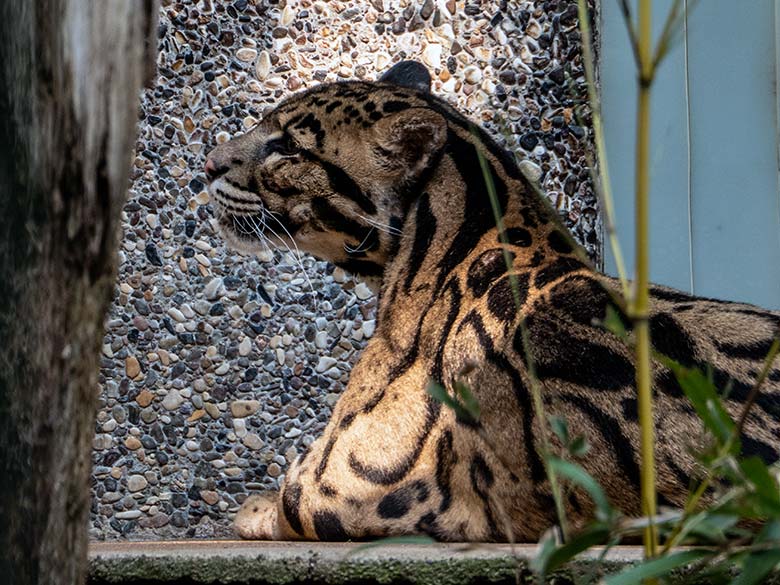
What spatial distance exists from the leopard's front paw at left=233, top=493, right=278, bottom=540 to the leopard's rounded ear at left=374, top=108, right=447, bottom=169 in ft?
3.19

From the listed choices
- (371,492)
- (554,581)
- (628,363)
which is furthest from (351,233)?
(554,581)

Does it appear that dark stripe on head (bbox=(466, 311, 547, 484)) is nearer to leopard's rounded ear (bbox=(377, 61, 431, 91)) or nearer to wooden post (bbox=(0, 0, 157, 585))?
leopard's rounded ear (bbox=(377, 61, 431, 91))

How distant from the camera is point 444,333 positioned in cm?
285

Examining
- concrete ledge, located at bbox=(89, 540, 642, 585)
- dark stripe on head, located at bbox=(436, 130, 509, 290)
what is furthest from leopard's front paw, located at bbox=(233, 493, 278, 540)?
concrete ledge, located at bbox=(89, 540, 642, 585)

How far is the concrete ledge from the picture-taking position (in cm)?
197

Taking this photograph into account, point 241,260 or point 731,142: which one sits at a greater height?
point 731,142

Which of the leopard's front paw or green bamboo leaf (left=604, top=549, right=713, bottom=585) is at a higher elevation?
green bamboo leaf (left=604, top=549, right=713, bottom=585)

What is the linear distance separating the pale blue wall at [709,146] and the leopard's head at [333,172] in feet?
4.41

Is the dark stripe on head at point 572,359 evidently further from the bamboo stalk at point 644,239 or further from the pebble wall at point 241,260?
the pebble wall at point 241,260

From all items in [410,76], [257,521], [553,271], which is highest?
[410,76]

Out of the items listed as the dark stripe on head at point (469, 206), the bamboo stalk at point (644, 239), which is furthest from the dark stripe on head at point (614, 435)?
the bamboo stalk at point (644, 239)

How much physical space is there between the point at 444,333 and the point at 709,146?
200cm

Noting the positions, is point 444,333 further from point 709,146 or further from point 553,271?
point 709,146

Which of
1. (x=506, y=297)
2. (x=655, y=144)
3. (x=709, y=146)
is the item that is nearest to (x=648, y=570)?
(x=506, y=297)
